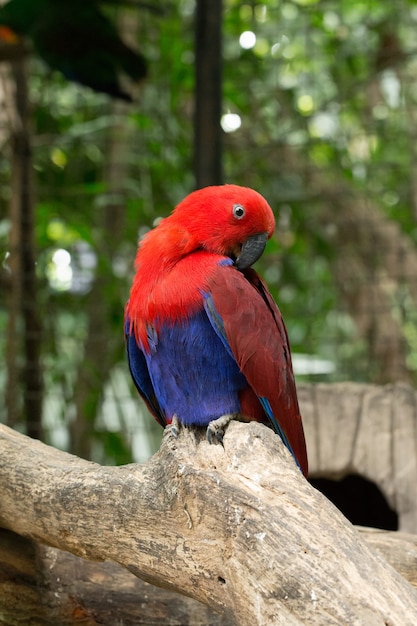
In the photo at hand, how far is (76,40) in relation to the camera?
2.64 metres

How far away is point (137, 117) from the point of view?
10.2ft

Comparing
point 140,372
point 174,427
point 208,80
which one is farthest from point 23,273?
point 174,427

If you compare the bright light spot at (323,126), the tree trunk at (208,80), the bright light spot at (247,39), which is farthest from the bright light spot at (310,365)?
the bright light spot at (247,39)

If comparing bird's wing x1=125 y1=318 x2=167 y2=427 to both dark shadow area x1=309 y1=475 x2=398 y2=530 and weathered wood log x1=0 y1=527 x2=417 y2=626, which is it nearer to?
weathered wood log x1=0 y1=527 x2=417 y2=626

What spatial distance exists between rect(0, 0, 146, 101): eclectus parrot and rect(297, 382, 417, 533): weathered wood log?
49.3 inches

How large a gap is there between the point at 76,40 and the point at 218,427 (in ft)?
5.57

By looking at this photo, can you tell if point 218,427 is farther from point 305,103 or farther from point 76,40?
Result: point 305,103

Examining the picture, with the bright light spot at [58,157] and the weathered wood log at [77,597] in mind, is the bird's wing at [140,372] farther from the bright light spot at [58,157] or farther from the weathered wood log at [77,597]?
the bright light spot at [58,157]

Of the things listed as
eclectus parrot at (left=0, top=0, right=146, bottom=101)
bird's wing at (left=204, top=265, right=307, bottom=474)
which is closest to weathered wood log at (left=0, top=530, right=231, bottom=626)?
bird's wing at (left=204, top=265, right=307, bottom=474)

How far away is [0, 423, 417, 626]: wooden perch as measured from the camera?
92cm

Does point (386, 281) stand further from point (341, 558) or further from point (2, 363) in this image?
point (341, 558)

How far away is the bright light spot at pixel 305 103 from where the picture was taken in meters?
3.65

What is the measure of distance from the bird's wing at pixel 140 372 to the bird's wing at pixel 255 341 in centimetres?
25

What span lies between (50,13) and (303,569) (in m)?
2.20
